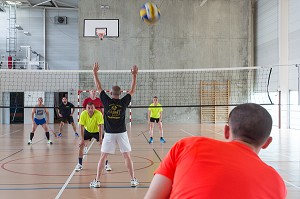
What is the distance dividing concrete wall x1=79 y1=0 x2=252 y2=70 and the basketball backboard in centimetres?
197

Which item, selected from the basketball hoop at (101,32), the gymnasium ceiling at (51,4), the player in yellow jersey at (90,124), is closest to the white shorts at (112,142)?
the player in yellow jersey at (90,124)

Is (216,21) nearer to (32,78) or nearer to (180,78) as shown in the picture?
(180,78)

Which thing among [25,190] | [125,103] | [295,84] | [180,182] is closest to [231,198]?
[180,182]

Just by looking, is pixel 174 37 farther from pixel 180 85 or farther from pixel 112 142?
pixel 112 142

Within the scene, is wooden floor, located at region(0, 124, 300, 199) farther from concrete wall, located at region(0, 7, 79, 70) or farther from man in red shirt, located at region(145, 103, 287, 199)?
concrete wall, located at region(0, 7, 79, 70)

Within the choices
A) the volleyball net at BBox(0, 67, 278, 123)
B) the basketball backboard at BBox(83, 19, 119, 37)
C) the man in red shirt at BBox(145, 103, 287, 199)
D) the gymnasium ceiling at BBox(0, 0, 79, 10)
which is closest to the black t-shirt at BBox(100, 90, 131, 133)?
the man in red shirt at BBox(145, 103, 287, 199)

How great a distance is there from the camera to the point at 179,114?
23.1 metres

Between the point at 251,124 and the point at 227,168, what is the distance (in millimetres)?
252

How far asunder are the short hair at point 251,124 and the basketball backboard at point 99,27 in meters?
19.5

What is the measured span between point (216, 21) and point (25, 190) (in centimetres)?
1976

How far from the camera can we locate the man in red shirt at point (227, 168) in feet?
4.63

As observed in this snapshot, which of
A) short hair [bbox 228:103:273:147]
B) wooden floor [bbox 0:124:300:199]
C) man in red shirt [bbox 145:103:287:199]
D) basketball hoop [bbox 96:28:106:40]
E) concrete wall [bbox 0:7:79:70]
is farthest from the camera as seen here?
concrete wall [bbox 0:7:79:70]

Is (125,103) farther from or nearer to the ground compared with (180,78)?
nearer to the ground

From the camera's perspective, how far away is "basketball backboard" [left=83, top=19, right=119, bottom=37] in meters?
20.6
